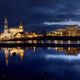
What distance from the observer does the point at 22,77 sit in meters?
21.4

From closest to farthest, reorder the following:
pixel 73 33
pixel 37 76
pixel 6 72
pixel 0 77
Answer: pixel 0 77, pixel 37 76, pixel 6 72, pixel 73 33

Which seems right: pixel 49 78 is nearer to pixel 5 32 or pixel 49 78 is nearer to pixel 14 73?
pixel 14 73

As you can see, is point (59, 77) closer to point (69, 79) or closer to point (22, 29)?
point (69, 79)

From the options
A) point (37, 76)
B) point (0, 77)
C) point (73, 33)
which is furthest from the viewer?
point (73, 33)

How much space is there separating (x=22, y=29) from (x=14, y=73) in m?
169

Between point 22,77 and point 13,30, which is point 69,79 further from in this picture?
point 13,30

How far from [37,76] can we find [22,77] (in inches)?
45.0

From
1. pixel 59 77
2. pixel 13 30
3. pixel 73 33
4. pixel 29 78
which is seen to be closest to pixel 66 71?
pixel 59 77

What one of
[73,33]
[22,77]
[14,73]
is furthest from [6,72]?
[73,33]

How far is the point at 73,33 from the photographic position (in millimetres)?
162875

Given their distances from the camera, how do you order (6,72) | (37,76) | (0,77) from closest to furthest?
1. (0,77)
2. (37,76)
3. (6,72)

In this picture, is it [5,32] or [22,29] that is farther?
[22,29]

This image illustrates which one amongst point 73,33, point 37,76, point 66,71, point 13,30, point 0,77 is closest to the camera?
point 0,77

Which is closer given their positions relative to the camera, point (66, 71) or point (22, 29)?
point (66, 71)
